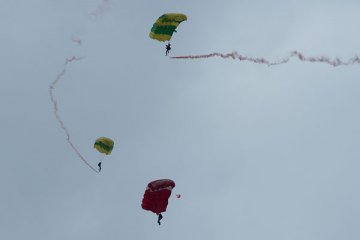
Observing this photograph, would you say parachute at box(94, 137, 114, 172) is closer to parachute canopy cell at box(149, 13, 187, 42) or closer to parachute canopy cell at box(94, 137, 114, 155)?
parachute canopy cell at box(94, 137, 114, 155)

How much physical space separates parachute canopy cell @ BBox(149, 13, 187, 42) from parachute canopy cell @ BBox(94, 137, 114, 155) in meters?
9.30

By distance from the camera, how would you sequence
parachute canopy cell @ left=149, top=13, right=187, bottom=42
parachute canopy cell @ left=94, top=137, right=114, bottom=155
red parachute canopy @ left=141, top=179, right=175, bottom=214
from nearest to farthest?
red parachute canopy @ left=141, top=179, right=175, bottom=214 < parachute canopy cell @ left=149, top=13, right=187, bottom=42 < parachute canopy cell @ left=94, top=137, right=114, bottom=155

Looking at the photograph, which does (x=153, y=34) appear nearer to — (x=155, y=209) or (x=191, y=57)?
(x=191, y=57)

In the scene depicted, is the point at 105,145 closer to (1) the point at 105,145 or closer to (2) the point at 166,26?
(1) the point at 105,145

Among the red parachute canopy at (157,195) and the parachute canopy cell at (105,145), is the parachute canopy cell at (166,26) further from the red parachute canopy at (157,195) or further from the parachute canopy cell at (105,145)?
the red parachute canopy at (157,195)

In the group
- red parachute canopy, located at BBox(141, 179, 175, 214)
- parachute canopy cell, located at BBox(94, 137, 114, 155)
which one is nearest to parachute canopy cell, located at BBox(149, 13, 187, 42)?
parachute canopy cell, located at BBox(94, 137, 114, 155)

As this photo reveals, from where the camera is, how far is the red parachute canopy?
4242 inches

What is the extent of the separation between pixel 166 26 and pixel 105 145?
1074 centimetres

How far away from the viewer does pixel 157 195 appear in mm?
108188

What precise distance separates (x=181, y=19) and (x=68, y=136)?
472 inches

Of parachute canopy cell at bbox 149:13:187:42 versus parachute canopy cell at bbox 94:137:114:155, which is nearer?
parachute canopy cell at bbox 149:13:187:42

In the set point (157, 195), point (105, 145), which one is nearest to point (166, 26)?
point (105, 145)

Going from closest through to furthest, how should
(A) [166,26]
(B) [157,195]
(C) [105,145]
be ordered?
(B) [157,195]
(A) [166,26]
(C) [105,145]

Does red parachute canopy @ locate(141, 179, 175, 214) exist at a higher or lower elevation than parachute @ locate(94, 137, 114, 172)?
lower
